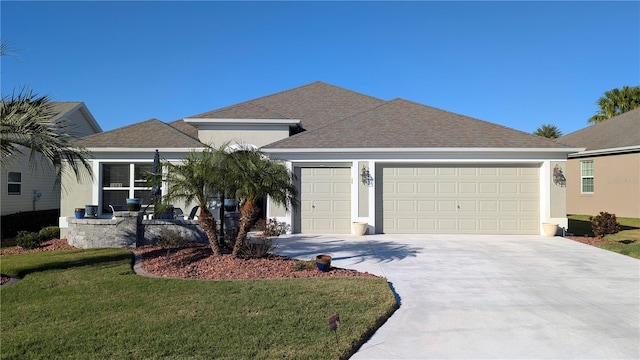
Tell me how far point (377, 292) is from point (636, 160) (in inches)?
743

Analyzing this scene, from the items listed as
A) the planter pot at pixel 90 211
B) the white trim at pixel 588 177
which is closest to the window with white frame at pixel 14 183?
the planter pot at pixel 90 211

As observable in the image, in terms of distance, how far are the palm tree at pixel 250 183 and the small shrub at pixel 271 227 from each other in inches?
158

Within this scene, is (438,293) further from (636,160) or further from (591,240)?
Answer: (636,160)

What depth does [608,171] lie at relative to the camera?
1991cm

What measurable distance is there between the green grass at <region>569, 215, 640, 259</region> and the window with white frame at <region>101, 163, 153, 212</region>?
49.5 ft

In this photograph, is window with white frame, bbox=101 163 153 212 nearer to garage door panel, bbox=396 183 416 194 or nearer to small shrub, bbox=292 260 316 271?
small shrub, bbox=292 260 316 271

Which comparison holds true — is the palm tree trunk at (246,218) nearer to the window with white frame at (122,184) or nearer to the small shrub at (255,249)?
the small shrub at (255,249)

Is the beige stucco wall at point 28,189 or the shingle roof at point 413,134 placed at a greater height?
the shingle roof at point 413,134

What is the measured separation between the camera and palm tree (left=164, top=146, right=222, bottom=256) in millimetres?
8406

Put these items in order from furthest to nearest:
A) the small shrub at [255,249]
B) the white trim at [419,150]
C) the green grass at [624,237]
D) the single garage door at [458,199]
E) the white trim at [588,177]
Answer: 1. the white trim at [588,177]
2. the single garage door at [458,199]
3. the white trim at [419,150]
4. the green grass at [624,237]
5. the small shrub at [255,249]

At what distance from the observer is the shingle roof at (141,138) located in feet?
46.5

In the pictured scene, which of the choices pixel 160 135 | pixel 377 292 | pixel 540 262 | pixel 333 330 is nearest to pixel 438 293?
pixel 377 292

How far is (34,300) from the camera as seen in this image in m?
6.03

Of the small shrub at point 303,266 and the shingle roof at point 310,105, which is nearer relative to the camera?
the small shrub at point 303,266
